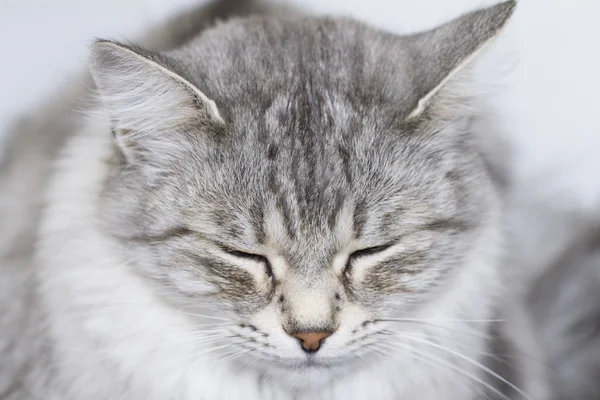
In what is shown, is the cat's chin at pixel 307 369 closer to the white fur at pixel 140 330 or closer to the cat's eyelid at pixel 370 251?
the white fur at pixel 140 330

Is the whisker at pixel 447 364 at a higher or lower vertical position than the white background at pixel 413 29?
lower

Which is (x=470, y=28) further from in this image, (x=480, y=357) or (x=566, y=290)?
(x=566, y=290)

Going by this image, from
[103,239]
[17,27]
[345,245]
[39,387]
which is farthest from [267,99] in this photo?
[17,27]

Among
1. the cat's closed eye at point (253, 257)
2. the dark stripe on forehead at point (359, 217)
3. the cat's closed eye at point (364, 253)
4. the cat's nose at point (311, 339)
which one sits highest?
the dark stripe on forehead at point (359, 217)

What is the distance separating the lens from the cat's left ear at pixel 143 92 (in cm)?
106

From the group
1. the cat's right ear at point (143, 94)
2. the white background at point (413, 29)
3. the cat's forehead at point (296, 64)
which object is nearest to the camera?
the cat's right ear at point (143, 94)

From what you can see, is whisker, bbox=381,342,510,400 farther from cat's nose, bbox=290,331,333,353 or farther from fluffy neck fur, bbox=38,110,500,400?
cat's nose, bbox=290,331,333,353

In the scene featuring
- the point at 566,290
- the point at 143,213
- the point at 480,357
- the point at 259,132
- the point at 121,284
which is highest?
the point at 259,132

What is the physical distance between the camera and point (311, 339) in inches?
42.7

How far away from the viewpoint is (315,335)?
3.55ft

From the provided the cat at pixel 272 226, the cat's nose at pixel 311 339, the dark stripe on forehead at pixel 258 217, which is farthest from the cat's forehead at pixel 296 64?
the cat's nose at pixel 311 339

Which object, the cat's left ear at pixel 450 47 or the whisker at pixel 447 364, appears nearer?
the cat's left ear at pixel 450 47

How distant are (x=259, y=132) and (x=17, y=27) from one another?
2.73ft

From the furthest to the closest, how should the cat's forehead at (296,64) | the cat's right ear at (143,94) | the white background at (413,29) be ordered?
the white background at (413,29) → the cat's forehead at (296,64) → the cat's right ear at (143,94)
